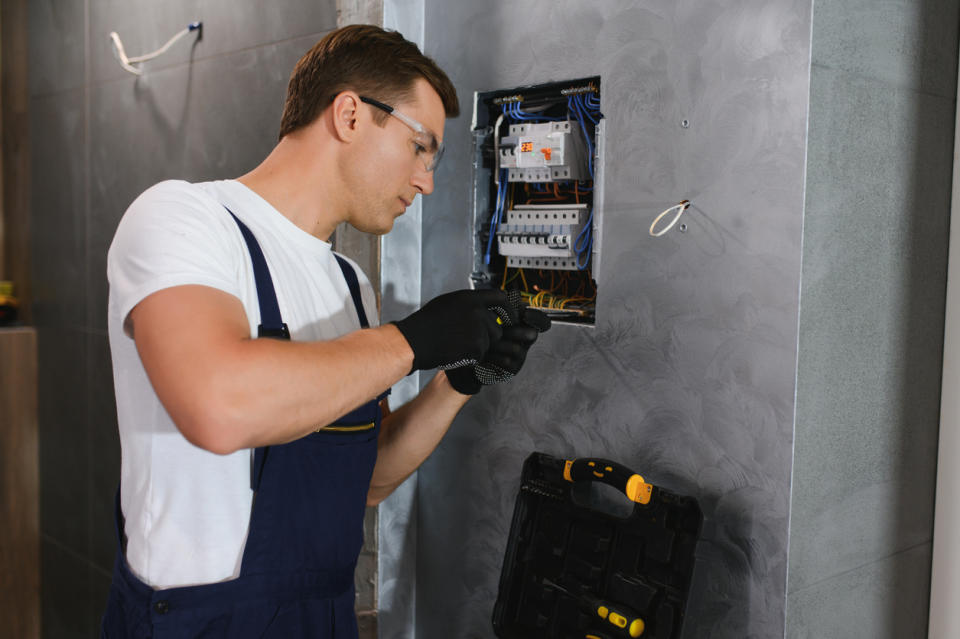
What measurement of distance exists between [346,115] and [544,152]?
1.45ft

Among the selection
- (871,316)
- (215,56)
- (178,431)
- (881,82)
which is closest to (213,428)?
(178,431)

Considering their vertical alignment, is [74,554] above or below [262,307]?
below

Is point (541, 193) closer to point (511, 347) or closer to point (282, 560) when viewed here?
point (511, 347)

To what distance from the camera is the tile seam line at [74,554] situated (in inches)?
110

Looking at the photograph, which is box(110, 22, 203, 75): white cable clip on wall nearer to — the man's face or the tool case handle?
the man's face

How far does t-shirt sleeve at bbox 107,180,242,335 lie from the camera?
1.01 m

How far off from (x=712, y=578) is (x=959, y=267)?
74 cm

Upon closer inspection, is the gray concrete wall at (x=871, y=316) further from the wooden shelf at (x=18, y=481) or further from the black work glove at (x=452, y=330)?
the wooden shelf at (x=18, y=481)

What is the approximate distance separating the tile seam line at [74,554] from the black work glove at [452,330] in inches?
83.5

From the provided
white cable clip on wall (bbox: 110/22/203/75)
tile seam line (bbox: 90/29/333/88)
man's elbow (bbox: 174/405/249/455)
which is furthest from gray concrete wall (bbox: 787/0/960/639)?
white cable clip on wall (bbox: 110/22/203/75)

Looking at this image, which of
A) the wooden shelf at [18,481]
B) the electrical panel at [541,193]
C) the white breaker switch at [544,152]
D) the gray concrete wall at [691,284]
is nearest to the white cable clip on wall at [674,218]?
the gray concrete wall at [691,284]

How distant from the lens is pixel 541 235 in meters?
1.62

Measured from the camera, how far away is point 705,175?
1334 millimetres

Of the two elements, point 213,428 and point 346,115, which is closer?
point 213,428
